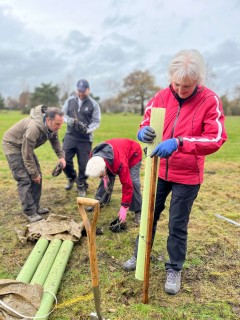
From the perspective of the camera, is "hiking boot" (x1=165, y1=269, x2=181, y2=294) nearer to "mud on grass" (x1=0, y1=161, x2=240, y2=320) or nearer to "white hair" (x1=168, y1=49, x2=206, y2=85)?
"mud on grass" (x1=0, y1=161, x2=240, y2=320)

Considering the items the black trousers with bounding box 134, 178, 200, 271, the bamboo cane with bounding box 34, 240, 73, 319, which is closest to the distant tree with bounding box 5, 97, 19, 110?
the bamboo cane with bounding box 34, 240, 73, 319

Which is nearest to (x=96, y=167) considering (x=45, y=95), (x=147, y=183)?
(x=147, y=183)

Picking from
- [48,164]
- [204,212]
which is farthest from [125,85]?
[204,212]

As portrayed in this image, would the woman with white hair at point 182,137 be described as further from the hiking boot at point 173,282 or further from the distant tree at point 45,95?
the distant tree at point 45,95

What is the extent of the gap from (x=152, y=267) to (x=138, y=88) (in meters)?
64.7

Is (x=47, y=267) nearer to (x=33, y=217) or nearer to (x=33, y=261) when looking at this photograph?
(x=33, y=261)

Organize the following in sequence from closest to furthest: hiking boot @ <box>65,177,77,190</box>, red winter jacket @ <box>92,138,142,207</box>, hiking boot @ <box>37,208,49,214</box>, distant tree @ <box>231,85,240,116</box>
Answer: red winter jacket @ <box>92,138,142,207</box>, hiking boot @ <box>37,208,49,214</box>, hiking boot @ <box>65,177,77,190</box>, distant tree @ <box>231,85,240,116</box>

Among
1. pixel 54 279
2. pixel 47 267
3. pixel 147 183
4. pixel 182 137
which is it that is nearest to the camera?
pixel 182 137

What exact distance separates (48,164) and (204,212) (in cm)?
563

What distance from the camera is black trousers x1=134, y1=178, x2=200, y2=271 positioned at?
3314 millimetres

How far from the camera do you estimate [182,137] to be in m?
2.92

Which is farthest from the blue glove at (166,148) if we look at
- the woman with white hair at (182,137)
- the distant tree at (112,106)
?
the distant tree at (112,106)

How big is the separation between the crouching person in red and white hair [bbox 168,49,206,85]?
1638 mm

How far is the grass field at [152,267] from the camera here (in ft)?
10.8
